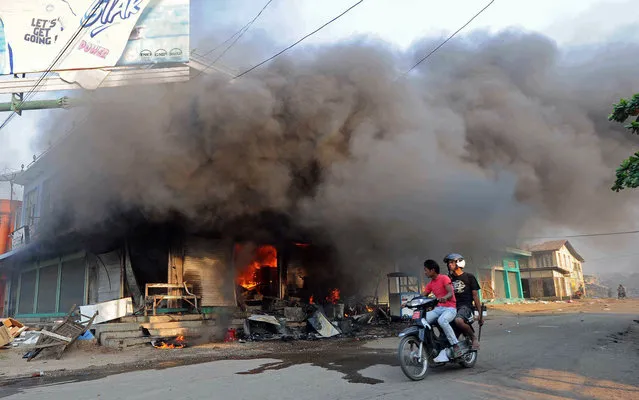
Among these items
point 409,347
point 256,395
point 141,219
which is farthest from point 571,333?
point 141,219

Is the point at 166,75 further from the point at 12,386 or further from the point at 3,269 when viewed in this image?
the point at 3,269

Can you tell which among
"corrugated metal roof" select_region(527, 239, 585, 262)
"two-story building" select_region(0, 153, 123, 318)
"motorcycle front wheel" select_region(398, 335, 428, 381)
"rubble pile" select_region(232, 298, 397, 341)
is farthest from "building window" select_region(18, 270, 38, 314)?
"corrugated metal roof" select_region(527, 239, 585, 262)

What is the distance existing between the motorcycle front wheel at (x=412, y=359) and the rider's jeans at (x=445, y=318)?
33 cm

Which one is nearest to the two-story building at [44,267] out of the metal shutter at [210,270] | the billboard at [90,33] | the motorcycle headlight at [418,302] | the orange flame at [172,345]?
the metal shutter at [210,270]

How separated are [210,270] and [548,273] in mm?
33611

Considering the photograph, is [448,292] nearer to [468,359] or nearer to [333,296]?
[468,359]

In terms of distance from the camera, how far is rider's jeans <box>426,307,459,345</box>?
516cm

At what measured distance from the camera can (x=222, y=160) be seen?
35.7 ft

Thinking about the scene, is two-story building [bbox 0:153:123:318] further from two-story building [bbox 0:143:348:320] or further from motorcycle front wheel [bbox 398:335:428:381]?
motorcycle front wheel [bbox 398:335:428:381]

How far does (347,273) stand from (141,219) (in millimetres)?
7808

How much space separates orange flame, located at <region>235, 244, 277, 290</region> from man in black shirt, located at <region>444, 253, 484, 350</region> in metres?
9.58

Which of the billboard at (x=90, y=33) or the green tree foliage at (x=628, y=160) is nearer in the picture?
the green tree foliage at (x=628, y=160)

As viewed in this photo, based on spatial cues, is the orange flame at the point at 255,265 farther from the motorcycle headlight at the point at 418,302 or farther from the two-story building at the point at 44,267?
the motorcycle headlight at the point at 418,302

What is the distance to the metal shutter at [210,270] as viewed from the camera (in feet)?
42.7
